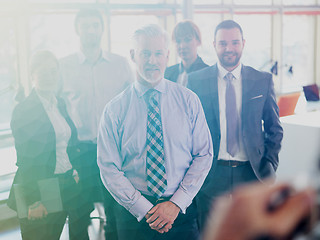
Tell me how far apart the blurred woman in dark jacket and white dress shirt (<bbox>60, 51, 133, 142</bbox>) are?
0.26 metres

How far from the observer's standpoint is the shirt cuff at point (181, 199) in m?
2.02

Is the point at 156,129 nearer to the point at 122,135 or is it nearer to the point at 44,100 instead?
the point at 122,135

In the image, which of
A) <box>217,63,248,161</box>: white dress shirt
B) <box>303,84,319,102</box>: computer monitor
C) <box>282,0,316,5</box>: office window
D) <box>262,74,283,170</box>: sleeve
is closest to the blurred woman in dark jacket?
<box>217,63,248,161</box>: white dress shirt

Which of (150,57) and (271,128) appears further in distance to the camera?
(271,128)

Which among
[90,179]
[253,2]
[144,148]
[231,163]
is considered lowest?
[90,179]

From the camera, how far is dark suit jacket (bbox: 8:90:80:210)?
7.90 ft

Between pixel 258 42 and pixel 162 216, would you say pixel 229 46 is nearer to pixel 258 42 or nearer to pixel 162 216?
pixel 162 216

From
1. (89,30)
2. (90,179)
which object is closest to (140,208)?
(90,179)

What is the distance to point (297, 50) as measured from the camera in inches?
342

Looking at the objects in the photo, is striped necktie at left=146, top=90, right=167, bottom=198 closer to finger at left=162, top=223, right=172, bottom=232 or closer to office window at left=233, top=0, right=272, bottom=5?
finger at left=162, top=223, right=172, bottom=232

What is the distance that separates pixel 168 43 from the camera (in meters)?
2.14

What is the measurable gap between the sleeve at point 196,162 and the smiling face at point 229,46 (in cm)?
56

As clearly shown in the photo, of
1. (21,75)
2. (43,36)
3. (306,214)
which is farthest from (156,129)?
(43,36)

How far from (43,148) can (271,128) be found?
5.16 feet
